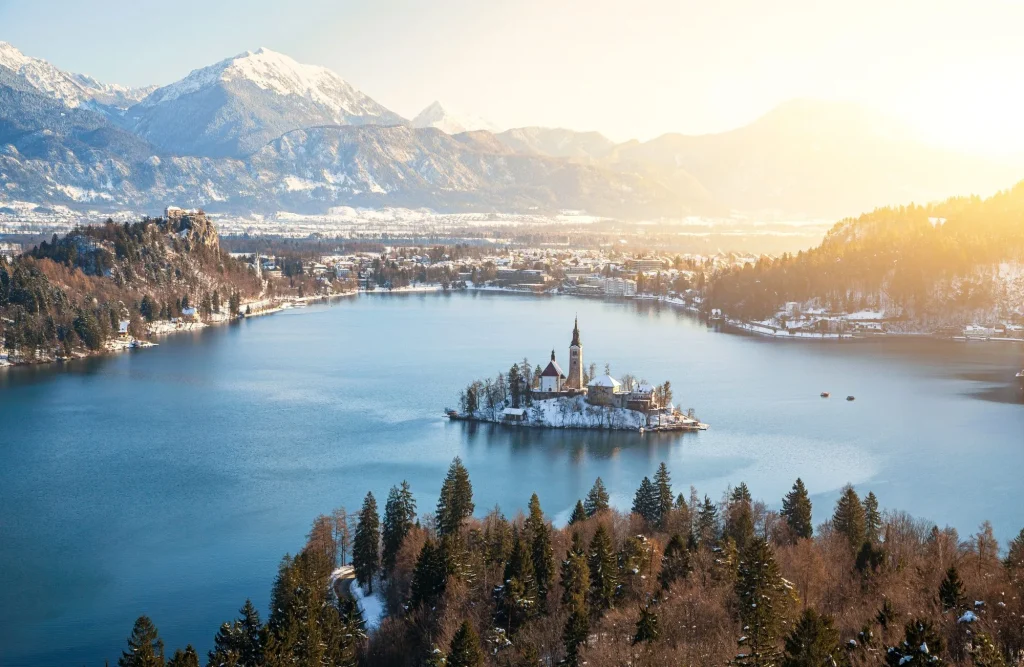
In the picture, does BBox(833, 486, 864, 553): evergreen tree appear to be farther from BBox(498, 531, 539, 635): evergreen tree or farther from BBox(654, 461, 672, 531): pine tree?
BBox(498, 531, 539, 635): evergreen tree

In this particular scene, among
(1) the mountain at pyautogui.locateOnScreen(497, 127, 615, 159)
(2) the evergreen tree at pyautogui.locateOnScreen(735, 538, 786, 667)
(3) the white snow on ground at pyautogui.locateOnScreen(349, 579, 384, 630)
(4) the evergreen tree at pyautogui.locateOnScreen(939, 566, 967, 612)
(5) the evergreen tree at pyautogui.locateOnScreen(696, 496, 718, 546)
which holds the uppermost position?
(1) the mountain at pyautogui.locateOnScreen(497, 127, 615, 159)

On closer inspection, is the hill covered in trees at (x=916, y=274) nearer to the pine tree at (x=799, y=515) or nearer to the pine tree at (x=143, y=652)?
the pine tree at (x=799, y=515)

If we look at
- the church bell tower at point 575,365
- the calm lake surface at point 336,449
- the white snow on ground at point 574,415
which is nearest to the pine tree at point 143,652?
the calm lake surface at point 336,449

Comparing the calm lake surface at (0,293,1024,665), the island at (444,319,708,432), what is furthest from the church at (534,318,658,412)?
the calm lake surface at (0,293,1024,665)

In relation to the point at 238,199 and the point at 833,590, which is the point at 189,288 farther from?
the point at 238,199

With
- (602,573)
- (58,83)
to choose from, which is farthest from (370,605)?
(58,83)
